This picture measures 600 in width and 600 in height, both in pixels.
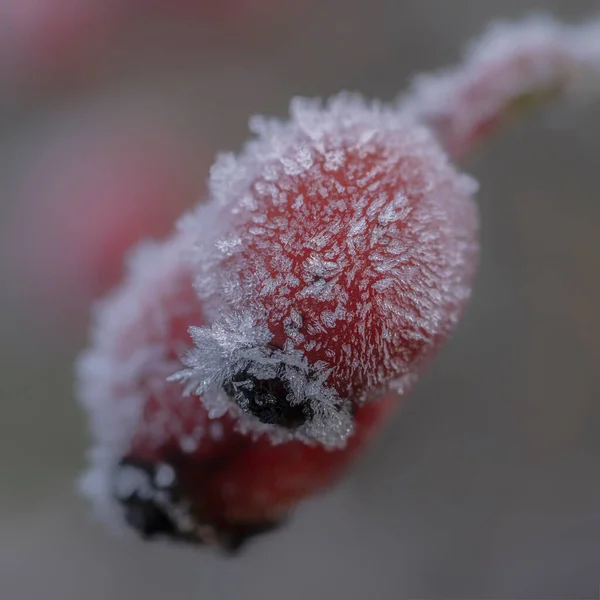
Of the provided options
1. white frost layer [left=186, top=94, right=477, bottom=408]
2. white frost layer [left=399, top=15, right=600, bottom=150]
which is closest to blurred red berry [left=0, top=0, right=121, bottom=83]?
white frost layer [left=399, top=15, right=600, bottom=150]

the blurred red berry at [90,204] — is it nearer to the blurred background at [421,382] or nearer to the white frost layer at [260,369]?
the blurred background at [421,382]

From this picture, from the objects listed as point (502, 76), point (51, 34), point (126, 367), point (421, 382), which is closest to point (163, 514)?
point (126, 367)

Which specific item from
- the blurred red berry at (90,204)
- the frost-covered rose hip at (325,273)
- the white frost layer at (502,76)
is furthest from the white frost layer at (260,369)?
the blurred red berry at (90,204)

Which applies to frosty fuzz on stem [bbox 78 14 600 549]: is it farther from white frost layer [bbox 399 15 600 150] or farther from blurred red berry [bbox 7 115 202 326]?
blurred red berry [bbox 7 115 202 326]

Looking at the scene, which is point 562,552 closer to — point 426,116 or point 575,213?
point 575,213

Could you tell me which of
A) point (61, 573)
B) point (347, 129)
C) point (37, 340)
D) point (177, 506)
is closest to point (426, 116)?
point (347, 129)

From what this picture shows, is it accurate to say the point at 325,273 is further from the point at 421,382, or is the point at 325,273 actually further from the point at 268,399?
the point at 421,382
